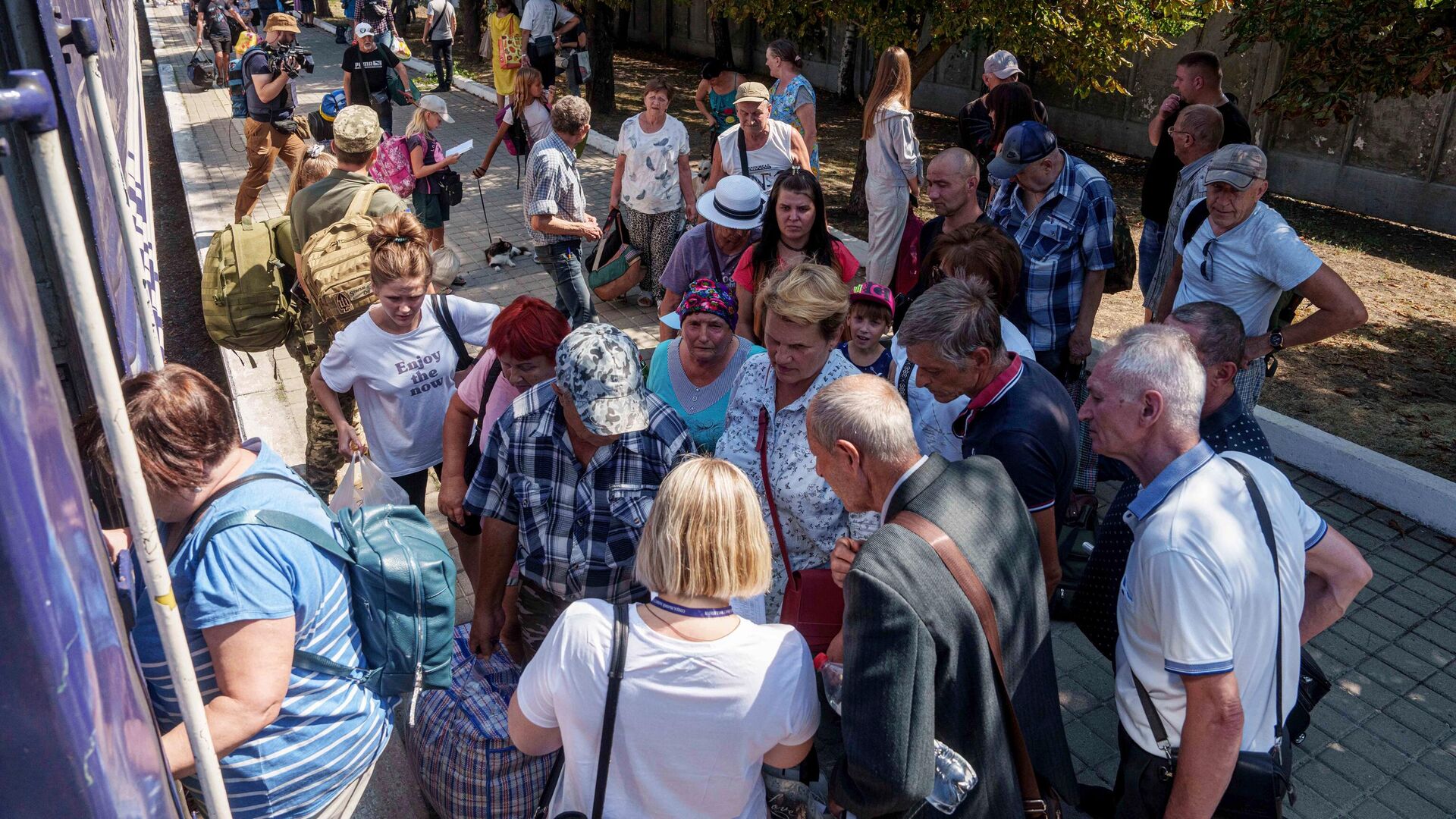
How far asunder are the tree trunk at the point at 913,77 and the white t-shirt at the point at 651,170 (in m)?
1.76

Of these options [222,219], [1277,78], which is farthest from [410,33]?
[1277,78]

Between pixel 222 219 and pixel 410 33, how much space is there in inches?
778

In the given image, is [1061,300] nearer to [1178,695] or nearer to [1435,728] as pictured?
[1435,728]

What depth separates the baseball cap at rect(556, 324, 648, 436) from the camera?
9.18ft

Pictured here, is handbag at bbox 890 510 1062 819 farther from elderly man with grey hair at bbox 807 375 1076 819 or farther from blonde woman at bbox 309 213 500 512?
blonde woman at bbox 309 213 500 512

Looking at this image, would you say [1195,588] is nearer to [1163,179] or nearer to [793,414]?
[793,414]

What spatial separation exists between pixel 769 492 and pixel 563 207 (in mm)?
3707

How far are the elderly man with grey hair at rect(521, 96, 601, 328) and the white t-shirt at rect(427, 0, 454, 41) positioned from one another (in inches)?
491

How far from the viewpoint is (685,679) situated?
6.78ft

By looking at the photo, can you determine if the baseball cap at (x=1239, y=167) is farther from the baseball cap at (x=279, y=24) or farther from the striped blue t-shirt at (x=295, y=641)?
the baseball cap at (x=279, y=24)

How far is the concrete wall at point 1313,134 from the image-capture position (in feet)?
36.1

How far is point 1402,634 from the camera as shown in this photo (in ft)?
14.3

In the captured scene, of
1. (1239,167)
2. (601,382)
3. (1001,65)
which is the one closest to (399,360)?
(601,382)

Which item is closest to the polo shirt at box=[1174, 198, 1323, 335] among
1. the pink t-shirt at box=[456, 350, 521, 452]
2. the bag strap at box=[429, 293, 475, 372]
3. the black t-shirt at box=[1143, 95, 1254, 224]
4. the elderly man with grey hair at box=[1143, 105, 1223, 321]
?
the elderly man with grey hair at box=[1143, 105, 1223, 321]
